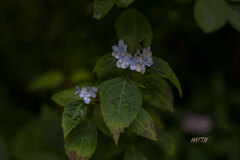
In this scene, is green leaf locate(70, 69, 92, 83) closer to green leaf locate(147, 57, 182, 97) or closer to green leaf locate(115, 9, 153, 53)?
green leaf locate(115, 9, 153, 53)

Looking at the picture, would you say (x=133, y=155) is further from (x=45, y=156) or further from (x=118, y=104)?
(x=45, y=156)

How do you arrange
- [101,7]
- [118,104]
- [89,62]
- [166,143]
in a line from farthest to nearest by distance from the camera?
1. [89,62]
2. [166,143]
3. [101,7]
4. [118,104]

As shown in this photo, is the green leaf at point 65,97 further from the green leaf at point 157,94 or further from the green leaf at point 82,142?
the green leaf at point 157,94

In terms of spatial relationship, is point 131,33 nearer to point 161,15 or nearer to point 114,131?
point 114,131

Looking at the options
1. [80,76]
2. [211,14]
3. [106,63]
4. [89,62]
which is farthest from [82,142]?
[89,62]

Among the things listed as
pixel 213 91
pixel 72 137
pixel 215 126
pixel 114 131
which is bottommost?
pixel 215 126

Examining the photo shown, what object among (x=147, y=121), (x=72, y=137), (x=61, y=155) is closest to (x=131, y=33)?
(x=147, y=121)

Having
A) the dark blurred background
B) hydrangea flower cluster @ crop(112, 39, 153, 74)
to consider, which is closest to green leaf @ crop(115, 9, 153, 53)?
hydrangea flower cluster @ crop(112, 39, 153, 74)
